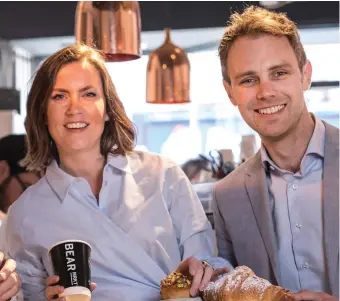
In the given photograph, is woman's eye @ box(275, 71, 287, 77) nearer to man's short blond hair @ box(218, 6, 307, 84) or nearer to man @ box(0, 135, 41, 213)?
man's short blond hair @ box(218, 6, 307, 84)

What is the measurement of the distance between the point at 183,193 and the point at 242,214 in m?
0.19

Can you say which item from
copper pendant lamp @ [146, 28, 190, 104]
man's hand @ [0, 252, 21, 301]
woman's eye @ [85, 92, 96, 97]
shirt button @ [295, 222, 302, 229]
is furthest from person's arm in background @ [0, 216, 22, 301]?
copper pendant lamp @ [146, 28, 190, 104]

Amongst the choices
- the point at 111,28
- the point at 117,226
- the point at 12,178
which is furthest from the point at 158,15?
the point at 117,226

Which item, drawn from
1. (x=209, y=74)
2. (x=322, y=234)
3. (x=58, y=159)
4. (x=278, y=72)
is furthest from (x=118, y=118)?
(x=209, y=74)

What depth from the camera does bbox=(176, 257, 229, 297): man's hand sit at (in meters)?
1.54

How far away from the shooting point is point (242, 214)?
1.96 m

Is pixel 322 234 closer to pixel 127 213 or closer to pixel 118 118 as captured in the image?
pixel 127 213

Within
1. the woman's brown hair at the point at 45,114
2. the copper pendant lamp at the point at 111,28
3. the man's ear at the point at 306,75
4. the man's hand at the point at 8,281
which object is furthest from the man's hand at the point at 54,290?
the copper pendant lamp at the point at 111,28

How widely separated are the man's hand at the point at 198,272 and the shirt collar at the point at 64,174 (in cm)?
41

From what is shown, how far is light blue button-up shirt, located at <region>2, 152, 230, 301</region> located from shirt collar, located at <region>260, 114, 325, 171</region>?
24cm

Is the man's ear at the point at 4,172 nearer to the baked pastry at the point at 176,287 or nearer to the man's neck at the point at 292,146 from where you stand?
the man's neck at the point at 292,146

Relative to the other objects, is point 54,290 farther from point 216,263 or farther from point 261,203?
point 261,203

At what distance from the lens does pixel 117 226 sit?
70.7 inches

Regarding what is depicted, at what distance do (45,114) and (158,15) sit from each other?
5.77 m
